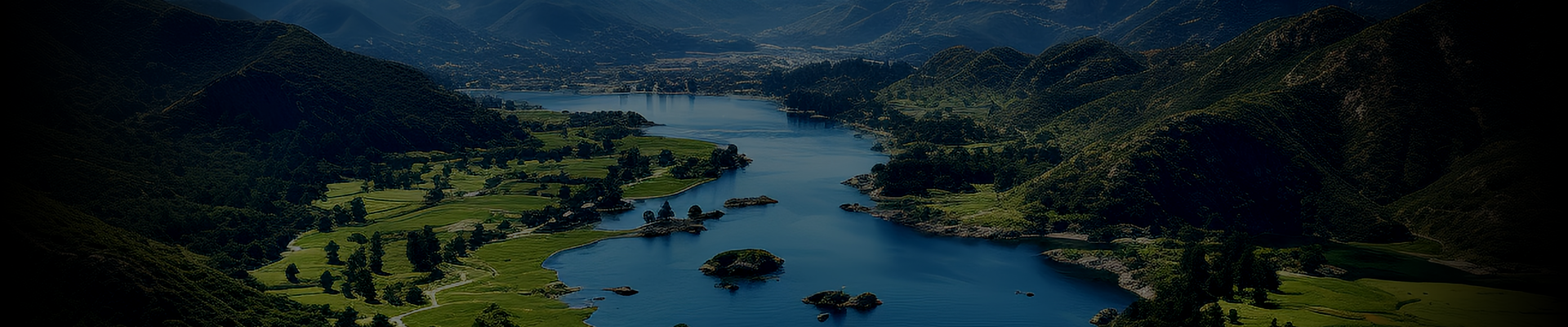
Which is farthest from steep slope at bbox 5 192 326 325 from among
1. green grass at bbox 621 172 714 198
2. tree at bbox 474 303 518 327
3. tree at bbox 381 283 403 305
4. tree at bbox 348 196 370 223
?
green grass at bbox 621 172 714 198

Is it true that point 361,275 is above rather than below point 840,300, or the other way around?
above

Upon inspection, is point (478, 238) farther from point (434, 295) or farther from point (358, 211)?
point (434, 295)

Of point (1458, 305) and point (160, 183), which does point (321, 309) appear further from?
point (1458, 305)

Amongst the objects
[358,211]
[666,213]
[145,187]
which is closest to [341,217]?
[358,211]

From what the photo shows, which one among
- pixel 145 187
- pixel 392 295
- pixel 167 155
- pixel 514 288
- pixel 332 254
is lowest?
pixel 514 288

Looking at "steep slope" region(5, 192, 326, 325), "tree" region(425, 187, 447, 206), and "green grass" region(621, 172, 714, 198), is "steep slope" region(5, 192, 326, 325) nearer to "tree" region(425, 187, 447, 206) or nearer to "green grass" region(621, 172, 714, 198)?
"tree" region(425, 187, 447, 206)
